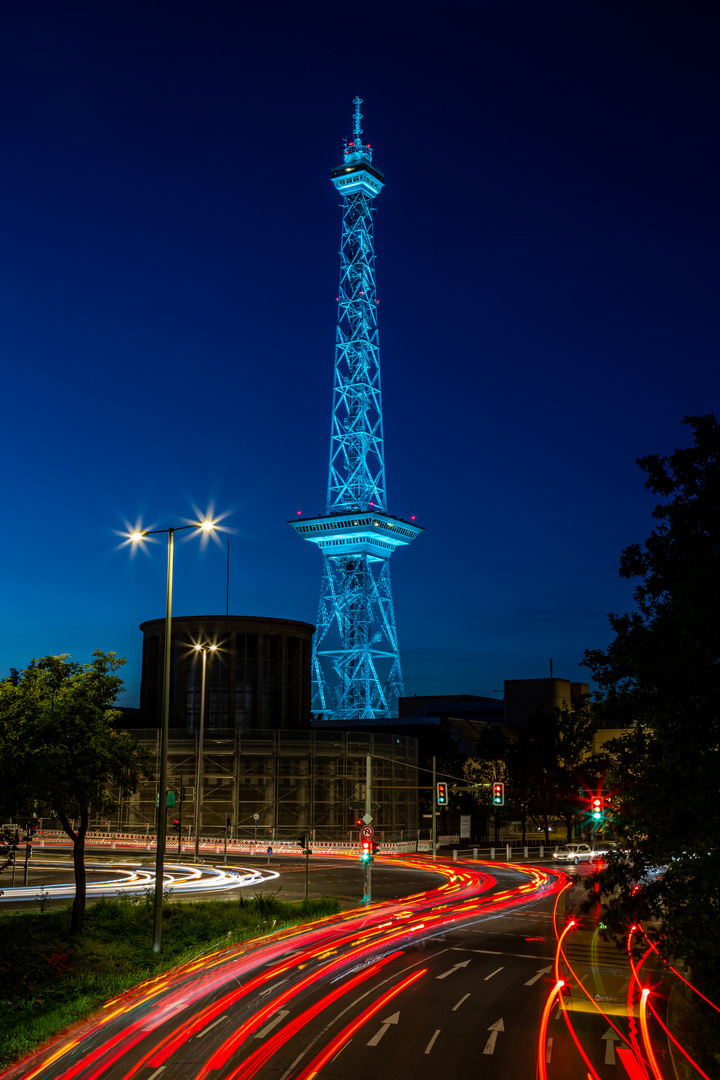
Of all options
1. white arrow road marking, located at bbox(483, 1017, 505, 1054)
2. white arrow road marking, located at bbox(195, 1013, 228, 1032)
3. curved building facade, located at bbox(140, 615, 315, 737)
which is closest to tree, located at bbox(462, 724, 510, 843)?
curved building facade, located at bbox(140, 615, 315, 737)

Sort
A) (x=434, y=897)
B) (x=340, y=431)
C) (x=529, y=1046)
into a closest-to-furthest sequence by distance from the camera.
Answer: (x=529, y=1046) < (x=434, y=897) < (x=340, y=431)

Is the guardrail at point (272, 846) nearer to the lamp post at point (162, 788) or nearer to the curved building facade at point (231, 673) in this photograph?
the curved building facade at point (231, 673)

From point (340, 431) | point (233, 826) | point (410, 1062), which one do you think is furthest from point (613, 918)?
point (340, 431)

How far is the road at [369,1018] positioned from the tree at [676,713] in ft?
6.97

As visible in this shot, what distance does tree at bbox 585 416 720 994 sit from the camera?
53.4 ft

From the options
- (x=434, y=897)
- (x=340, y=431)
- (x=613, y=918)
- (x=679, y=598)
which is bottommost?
(x=434, y=897)

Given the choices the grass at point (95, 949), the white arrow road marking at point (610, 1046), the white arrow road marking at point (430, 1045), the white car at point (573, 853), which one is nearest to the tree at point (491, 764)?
the white car at point (573, 853)

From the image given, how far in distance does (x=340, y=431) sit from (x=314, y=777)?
89.9 m

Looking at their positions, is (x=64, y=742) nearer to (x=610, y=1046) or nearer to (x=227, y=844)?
(x=610, y=1046)

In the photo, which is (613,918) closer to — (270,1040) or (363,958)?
(270,1040)

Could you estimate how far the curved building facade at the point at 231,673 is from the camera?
101812 mm

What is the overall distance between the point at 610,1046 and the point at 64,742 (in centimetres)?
1584

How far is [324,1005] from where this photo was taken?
21.2 metres

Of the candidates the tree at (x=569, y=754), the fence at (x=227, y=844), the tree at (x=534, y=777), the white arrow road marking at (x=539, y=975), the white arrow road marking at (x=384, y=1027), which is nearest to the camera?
the white arrow road marking at (x=384, y=1027)
